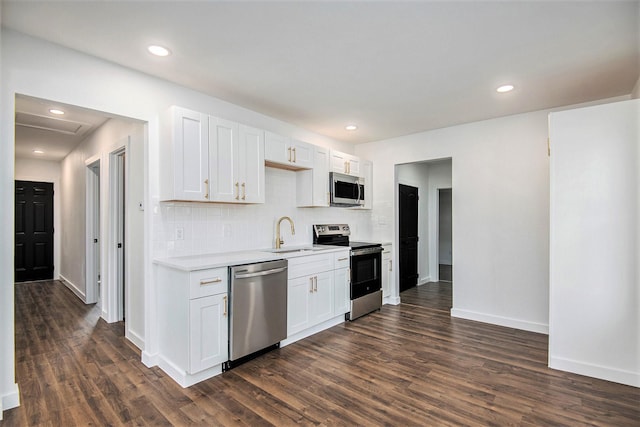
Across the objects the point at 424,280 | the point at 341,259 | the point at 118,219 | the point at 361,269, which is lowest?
the point at 424,280

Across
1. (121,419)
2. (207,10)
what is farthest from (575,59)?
(121,419)

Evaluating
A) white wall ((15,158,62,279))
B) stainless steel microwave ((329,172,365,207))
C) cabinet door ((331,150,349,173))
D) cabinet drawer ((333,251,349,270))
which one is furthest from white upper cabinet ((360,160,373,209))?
white wall ((15,158,62,279))

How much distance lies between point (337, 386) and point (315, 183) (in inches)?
93.9

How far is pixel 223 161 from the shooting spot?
300cm

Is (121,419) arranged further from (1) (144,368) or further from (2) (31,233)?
(2) (31,233)

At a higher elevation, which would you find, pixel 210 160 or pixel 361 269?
pixel 210 160

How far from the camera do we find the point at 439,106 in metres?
3.55

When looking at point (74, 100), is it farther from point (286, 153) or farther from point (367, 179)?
point (367, 179)

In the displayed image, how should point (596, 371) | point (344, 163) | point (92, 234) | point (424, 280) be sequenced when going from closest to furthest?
point (596, 371) < point (344, 163) < point (92, 234) < point (424, 280)

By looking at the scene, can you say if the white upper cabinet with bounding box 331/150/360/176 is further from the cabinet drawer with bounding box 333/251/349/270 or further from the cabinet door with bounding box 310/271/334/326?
the cabinet door with bounding box 310/271/334/326

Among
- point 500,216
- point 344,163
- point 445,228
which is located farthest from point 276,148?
point 445,228

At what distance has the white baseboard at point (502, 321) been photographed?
364cm

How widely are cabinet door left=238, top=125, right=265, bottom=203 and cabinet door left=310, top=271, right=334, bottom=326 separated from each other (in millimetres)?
1155

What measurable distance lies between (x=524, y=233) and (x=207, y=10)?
3.92 metres
